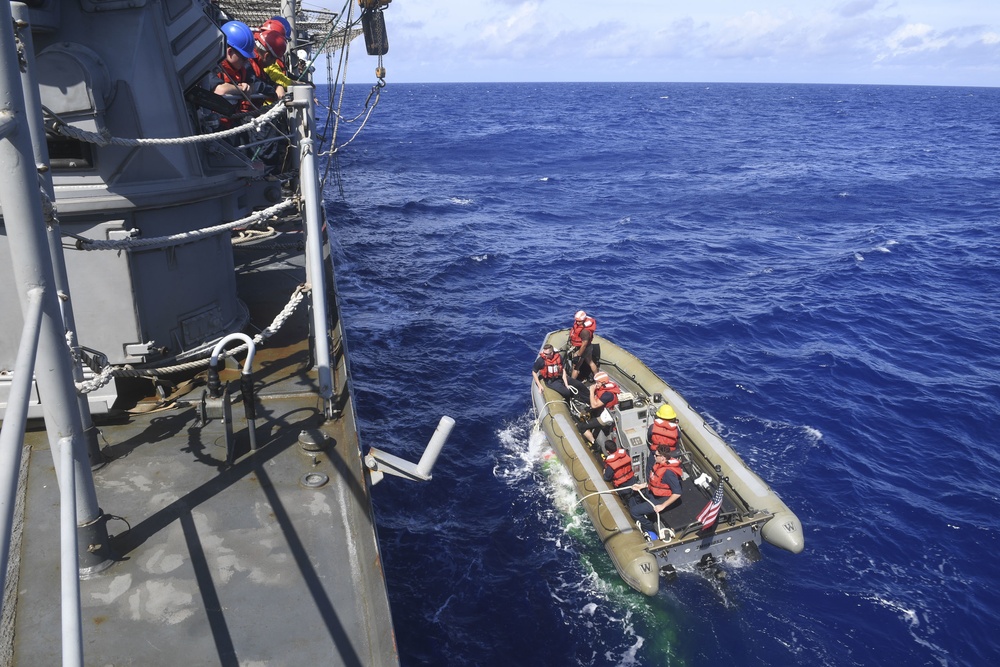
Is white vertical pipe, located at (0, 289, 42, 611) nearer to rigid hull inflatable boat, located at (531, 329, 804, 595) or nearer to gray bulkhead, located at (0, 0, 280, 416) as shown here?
gray bulkhead, located at (0, 0, 280, 416)

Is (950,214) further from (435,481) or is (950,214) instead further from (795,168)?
(435,481)

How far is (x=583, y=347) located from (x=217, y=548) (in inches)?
366

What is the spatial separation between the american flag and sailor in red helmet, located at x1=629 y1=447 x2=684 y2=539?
1.63ft

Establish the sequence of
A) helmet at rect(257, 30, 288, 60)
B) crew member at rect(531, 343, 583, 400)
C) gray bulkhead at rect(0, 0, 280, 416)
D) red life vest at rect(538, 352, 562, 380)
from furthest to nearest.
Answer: red life vest at rect(538, 352, 562, 380) < crew member at rect(531, 343, 583, 400) < helmet at rect(257, 30, 288, 60) < gray bulkhead at rect(0, 0, 280, 416)

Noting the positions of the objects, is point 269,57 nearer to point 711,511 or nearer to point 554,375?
point 554,375

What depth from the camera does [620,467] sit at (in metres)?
11.4

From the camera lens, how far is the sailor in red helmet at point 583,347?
560 inches

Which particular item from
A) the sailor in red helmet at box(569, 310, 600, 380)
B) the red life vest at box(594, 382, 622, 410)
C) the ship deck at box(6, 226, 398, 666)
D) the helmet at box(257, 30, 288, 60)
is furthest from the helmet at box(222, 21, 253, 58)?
the red life vest at box(594, 382, 622, 410)

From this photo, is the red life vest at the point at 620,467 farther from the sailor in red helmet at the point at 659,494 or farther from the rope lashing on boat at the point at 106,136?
the rope lashing on boat at the point at 106,136

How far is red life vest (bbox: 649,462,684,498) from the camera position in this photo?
A: 10.7m

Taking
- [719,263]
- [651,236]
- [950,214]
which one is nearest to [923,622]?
[719,263]

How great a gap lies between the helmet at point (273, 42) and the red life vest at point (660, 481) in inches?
369

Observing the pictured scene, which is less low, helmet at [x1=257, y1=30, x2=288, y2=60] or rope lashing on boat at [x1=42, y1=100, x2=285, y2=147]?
helmet at [x1=257, y1=30, x2=288, y2=60]

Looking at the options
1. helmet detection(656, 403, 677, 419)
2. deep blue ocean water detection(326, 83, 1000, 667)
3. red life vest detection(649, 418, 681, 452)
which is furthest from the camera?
helmet detection(656, 403, 677, 419)
